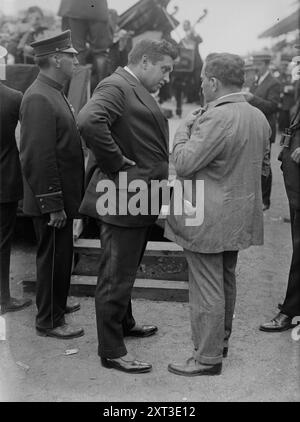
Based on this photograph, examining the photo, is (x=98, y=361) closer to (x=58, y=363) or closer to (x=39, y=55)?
(x=58, y=363)

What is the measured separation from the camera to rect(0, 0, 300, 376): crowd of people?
10.5 ft

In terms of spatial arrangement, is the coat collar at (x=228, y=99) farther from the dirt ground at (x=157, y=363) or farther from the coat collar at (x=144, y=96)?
the dirt ground at (x=157, y=363)

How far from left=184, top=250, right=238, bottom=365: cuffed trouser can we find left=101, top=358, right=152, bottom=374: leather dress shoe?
35 centimetres

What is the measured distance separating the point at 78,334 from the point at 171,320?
0.82 metres

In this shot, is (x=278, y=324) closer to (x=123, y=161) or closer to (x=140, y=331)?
(x=140, y=331)

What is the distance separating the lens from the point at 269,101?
7668 mm

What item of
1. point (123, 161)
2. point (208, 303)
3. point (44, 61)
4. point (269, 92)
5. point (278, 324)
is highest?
point (44, 61)

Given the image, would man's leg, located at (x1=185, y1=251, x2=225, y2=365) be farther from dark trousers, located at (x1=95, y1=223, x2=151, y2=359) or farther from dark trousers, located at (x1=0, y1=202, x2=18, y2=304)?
dark trousers, located at (x1=0, y1=202, x2=18, y2=304)

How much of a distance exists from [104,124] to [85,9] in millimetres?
3773

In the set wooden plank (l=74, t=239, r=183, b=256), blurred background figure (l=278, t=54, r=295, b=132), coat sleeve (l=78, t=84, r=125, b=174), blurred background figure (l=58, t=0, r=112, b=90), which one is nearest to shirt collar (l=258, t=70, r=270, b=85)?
blurred background figure (l=58, t=0, r=112, b=90)

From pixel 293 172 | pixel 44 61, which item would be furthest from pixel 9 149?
pixel 293 172

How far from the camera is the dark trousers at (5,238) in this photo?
14.5 feet

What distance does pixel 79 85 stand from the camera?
5766mm
